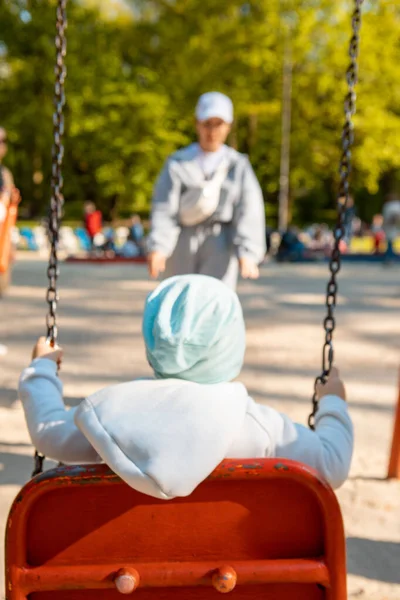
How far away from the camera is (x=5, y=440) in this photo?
11.7ft

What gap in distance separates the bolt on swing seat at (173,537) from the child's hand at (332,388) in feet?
1.57

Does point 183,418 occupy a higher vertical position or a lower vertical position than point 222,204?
lower

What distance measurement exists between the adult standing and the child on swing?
6.78ft

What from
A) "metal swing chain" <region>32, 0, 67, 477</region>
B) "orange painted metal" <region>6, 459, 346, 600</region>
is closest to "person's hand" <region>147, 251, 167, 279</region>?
"metal swing chain" <region>32, 0, 67, 477</region>

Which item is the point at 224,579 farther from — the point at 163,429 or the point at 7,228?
the point at 7,228

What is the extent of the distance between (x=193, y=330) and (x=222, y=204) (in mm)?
2297

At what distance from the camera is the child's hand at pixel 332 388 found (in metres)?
1.87

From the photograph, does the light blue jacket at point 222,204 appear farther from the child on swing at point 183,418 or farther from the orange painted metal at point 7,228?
the child on swing at point 183,418

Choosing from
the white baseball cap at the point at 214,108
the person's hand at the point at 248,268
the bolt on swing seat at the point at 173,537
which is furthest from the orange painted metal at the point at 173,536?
the white baseball cap at the point at 214,108

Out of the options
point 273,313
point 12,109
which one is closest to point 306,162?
point 12,109

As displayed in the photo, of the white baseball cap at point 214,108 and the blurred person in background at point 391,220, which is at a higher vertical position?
the white baseball cap at point 214,108

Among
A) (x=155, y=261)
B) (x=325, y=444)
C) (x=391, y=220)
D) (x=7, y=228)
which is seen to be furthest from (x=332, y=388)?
(x=391, y=220)

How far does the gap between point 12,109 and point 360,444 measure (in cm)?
2869

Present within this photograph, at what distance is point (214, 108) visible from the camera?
3604 millimetres
